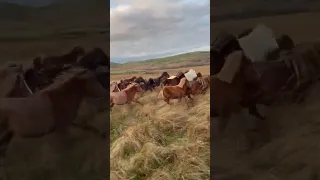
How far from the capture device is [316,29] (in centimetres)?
181

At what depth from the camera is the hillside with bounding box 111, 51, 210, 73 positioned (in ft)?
6.10

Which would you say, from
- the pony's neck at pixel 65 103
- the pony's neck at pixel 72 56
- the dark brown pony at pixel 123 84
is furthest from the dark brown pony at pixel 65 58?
the dark brown pony at pixel 123 84

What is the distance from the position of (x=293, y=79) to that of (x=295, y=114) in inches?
6.5

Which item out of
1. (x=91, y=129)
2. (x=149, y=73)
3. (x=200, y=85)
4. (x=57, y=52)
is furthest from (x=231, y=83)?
(x=57, y=52)

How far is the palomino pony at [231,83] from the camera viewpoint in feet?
6.03

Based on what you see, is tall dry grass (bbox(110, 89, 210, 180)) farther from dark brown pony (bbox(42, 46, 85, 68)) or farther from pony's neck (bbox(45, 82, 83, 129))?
dark brown pony (bbox(42, 46, 85, 68))

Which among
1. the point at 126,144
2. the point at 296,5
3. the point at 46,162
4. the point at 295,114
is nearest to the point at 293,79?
the point at 295,114

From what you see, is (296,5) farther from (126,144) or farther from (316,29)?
(126,144)

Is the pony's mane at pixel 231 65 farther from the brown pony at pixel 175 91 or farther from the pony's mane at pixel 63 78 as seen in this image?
the pony's mane at pixel 63 78

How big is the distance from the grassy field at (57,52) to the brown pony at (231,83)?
55 cm

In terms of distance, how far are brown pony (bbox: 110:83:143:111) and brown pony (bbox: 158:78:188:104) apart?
0.40 ft

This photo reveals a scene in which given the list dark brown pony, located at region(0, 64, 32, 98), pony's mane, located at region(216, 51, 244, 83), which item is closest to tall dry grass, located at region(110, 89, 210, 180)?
pony's mane, located at region(216, 51, 244, 83)

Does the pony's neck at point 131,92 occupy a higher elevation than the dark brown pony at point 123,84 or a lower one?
lower

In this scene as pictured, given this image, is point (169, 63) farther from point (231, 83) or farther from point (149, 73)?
point (231, 83)
